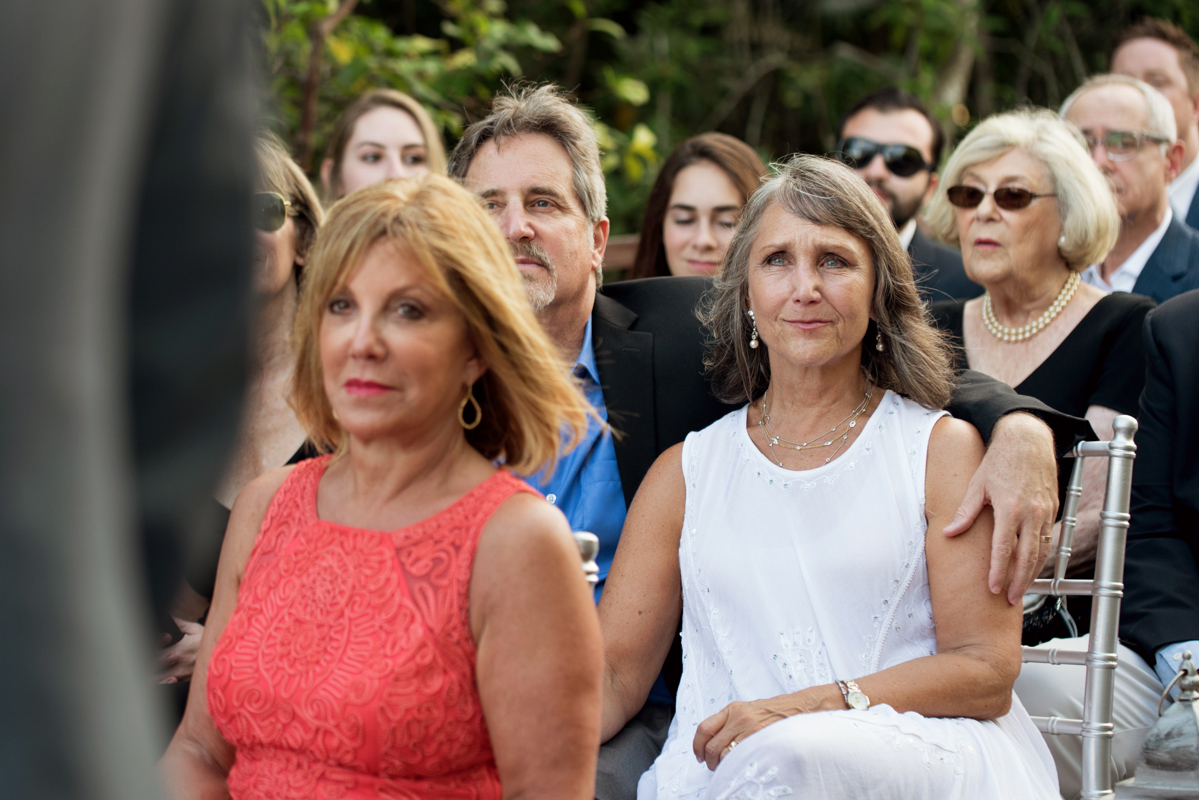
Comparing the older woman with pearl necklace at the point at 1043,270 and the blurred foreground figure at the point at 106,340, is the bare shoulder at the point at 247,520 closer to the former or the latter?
the blurred foreground figure at the point at 106,340

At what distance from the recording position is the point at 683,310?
3023 mm

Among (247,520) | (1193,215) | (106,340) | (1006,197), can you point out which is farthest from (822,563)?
(1193,215)

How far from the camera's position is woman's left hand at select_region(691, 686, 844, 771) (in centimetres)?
212

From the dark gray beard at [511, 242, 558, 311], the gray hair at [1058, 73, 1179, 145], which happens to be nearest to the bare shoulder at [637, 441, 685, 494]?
Result: the dark gray beard at [511, 242, 558, 311]

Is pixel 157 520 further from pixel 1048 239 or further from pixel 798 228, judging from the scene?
pixel 1048 239

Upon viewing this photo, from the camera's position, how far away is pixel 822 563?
234 centimetres

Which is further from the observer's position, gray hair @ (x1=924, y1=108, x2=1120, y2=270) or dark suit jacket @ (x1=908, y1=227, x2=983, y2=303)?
dark suit jacket @ (x1=908, y1=227, x2=983, y2=303)

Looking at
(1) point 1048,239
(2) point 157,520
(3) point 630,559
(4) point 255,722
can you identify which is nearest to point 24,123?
(2) point 157,520

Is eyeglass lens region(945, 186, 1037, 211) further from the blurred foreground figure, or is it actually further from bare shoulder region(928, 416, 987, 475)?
the blurred foreground figure

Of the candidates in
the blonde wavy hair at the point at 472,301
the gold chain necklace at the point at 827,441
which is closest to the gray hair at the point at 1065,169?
the gold chain necklace at the point at 827,441

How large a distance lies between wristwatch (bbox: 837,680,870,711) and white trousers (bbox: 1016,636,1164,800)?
888 mm

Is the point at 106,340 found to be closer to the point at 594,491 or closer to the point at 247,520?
the point at 247,520

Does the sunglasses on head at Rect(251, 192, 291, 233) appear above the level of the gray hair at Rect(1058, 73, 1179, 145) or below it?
below

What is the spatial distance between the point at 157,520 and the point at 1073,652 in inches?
96.9
